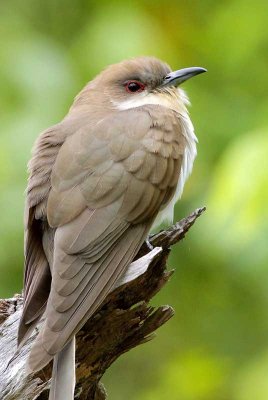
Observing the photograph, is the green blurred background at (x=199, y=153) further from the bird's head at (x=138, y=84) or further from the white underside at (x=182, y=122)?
the bird's head at (x=138, y=84)

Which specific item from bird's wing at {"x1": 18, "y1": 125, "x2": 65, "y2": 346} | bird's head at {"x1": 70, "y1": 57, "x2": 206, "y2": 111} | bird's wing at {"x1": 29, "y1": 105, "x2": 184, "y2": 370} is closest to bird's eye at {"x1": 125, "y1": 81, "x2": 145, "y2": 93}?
bird's head at {"x1": 70, "y1": 57, "x2": 206, "y2": 111}

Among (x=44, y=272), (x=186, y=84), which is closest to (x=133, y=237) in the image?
(x=44, y=272)

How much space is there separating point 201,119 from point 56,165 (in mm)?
1634

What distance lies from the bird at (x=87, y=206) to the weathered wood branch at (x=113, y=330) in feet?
0.31

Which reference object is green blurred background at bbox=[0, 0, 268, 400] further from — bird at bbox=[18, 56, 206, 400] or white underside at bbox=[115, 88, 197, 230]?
bird at bbox=[18, 56, 206, 400]

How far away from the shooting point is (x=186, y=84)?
292 inches

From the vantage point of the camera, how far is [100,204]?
18.4ft

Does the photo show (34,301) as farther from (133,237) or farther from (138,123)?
(138,123)

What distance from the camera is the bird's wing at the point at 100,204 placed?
5270 millimetres

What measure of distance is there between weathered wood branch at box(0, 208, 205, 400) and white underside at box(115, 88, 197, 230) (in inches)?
24.7

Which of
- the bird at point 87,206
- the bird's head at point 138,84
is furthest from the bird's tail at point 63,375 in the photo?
the bird's head at point 138,84

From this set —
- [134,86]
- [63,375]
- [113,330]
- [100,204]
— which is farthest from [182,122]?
[63,375]

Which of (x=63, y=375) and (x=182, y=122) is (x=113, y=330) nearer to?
(x=63, y=375)

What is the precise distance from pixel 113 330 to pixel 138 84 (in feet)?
6.08
